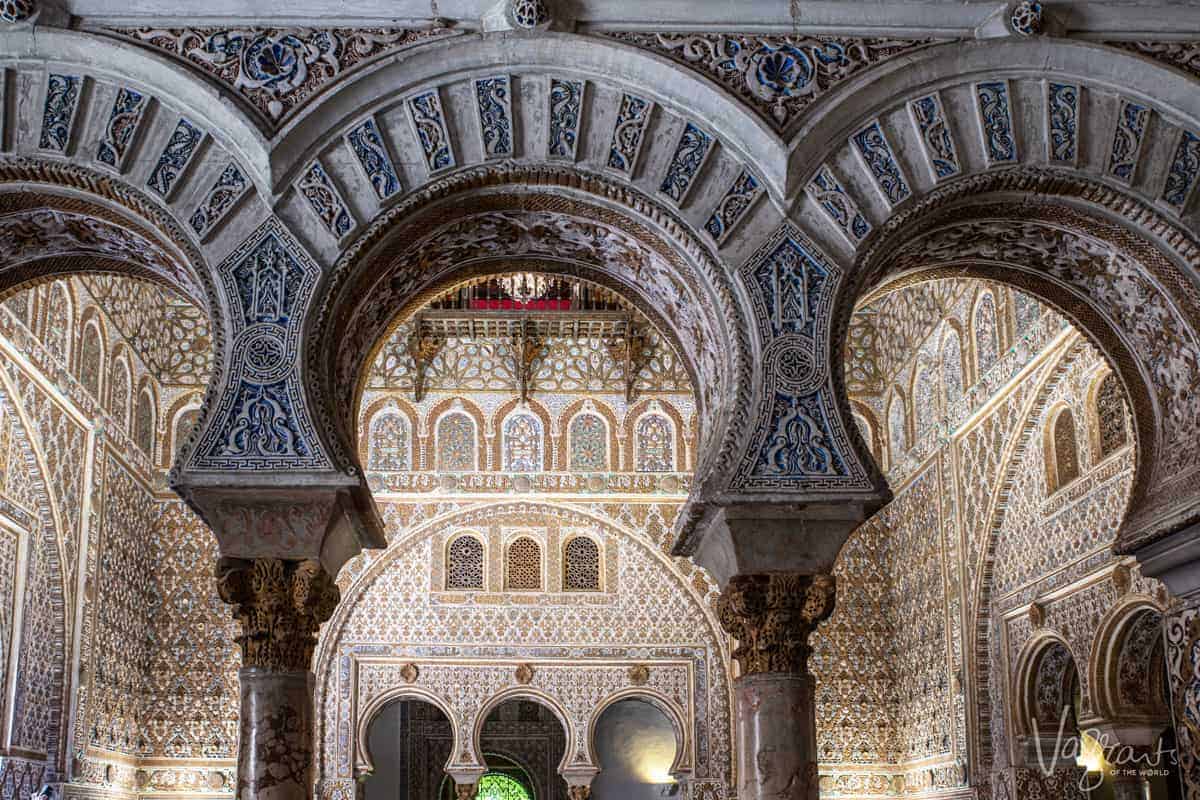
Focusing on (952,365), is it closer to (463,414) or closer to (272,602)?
(463,414)

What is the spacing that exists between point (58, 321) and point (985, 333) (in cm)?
800

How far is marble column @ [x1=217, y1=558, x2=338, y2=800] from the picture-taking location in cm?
610

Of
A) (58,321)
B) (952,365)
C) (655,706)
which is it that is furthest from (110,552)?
(952,365)

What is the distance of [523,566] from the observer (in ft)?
49.7

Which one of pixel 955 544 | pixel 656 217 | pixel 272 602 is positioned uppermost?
pixel 656 217

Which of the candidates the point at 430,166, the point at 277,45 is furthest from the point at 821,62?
the point at 277,45

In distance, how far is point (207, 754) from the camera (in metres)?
14.3

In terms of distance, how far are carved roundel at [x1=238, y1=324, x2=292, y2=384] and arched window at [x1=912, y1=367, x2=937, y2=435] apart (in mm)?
8858

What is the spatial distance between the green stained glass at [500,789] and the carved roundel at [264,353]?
15.4 meters

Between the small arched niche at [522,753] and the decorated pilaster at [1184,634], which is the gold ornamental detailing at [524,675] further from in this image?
the decorated pilaster at [1184,634]

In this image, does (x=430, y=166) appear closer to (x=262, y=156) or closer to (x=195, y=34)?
(x=262, y=156)

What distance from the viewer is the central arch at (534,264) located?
255 inches

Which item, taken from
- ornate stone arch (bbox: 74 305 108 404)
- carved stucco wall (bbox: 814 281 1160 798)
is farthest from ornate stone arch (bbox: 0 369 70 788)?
carved stucco wall (bbox: 814 281 1160 798)

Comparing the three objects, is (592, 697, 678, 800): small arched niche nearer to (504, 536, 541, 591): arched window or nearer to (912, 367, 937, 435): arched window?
(504, 536, 541, 591): arched window
